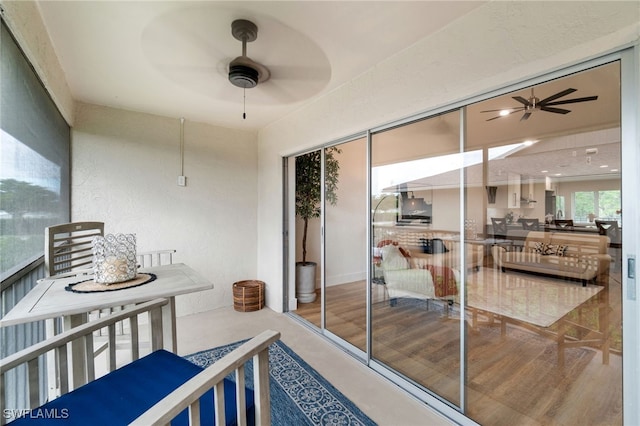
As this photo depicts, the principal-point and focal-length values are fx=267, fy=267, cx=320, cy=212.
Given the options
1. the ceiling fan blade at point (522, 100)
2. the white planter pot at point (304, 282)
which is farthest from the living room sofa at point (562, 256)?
the white planter pot at point (304, 282)


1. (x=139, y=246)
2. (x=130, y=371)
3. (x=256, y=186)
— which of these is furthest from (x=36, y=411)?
(x=256, y=186)

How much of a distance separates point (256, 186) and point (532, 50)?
130 inches

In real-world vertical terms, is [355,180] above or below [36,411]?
above

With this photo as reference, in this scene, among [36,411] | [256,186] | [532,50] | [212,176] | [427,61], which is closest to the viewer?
[36,411]

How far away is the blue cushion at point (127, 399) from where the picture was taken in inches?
36.1

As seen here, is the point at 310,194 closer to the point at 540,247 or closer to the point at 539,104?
the point at 539,104

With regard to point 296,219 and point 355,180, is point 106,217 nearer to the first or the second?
point 296,219

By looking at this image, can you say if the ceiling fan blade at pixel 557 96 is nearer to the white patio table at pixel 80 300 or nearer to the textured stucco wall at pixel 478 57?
the textured stucco wall at pixel 478 57

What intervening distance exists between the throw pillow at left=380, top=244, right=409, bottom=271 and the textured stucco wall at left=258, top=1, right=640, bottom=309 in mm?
1153

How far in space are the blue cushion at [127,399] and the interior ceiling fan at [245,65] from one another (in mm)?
1785

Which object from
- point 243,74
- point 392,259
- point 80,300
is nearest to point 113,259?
point 80,300

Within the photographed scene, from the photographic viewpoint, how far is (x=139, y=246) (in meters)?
3.12

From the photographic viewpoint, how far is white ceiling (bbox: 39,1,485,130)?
1520mm

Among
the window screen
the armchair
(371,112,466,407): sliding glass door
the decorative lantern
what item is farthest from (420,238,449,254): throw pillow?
the window screen
